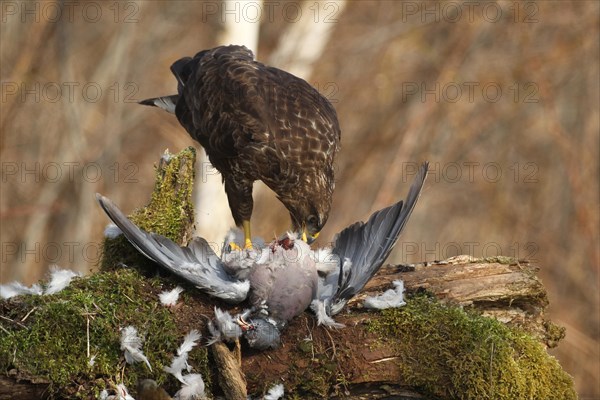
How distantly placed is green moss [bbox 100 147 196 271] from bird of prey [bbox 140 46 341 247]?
48cm

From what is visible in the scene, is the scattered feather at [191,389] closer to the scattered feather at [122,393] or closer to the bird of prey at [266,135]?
the scattered feather at [122,393]

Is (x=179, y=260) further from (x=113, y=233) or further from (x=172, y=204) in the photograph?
(x=172, y=204)

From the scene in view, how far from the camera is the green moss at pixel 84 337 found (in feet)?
11.5

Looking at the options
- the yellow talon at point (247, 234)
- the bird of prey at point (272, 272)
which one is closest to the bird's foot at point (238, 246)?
the yellow talon at point (247, 234)

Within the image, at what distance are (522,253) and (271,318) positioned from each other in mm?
8114

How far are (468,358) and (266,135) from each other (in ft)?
6.51

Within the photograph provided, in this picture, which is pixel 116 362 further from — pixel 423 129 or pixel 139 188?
pixel 139 188

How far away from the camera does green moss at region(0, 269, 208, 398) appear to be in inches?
138

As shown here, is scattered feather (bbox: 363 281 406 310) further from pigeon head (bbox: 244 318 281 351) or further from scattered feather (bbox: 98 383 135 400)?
scattered feather (bbox: 98 383 135 400)

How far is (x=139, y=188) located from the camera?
1433cm

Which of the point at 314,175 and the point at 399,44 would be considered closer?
the point at 314,175

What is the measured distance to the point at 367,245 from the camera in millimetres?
4441

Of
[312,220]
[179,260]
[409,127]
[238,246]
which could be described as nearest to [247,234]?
[238,246]

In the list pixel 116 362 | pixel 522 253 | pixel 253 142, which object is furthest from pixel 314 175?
pixel 522 253
